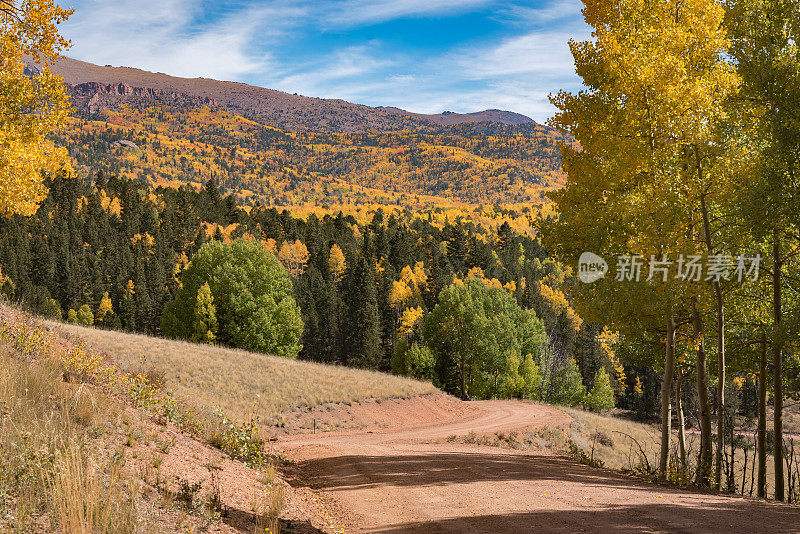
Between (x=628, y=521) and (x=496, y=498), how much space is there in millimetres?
2278

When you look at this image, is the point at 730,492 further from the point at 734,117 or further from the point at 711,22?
the point at 711,22

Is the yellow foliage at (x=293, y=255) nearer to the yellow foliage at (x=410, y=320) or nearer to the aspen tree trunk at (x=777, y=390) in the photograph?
the yellow foliage at (x=410, y=320)

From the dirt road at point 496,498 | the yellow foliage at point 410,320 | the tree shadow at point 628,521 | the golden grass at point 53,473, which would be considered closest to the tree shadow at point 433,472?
the dirt road at point 496,498

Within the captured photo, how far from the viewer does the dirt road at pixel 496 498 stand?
7.01m

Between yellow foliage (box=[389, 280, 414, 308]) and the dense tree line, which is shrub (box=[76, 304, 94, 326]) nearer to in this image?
the dense tree line

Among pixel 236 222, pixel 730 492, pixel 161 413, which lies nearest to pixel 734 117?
pixel 730 492

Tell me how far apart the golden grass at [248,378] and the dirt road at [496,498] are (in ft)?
29.8

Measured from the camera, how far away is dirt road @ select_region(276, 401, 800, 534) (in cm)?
701

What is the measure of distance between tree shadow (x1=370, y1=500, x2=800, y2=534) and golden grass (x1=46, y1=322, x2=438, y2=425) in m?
14.7

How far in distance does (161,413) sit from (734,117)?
44.0 feet

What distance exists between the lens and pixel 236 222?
12419 cm

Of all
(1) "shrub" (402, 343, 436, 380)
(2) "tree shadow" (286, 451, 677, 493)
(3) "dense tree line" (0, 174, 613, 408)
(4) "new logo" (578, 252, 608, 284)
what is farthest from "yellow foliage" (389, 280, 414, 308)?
(4) "new logo" (578, 252, 608, 284)

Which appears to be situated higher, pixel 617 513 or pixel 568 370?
pixel 617 513

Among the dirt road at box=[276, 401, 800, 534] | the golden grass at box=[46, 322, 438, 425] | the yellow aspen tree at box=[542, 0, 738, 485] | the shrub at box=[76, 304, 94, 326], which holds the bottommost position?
the shrub at box=[76, 304, 94, 326]
